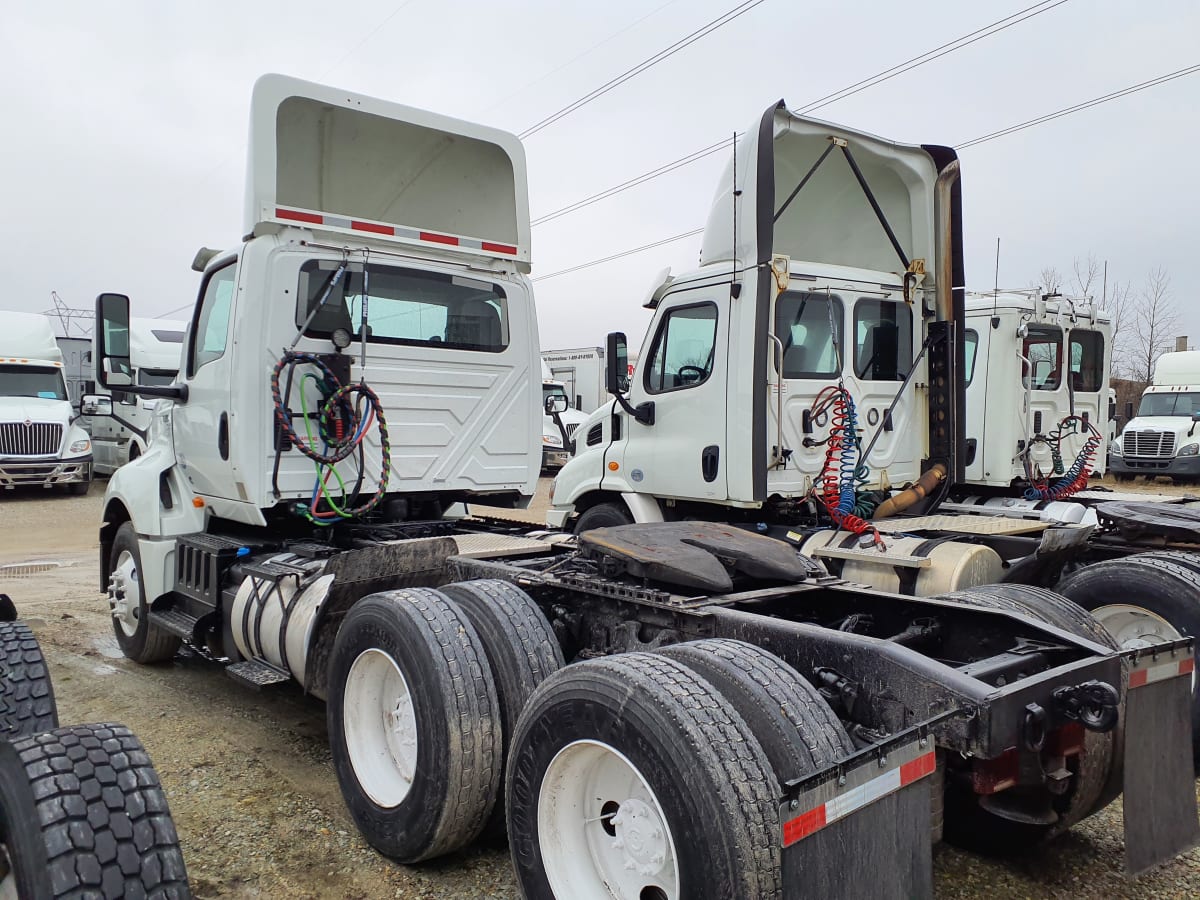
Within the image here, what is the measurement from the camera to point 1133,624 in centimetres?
460

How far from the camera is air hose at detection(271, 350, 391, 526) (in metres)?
5.00

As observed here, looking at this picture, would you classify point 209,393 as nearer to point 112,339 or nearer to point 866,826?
point 112,339

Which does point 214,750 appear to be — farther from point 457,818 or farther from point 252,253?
point 252,253

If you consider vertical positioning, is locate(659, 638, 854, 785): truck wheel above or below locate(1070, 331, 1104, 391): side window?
below

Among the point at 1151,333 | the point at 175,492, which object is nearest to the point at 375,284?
the point at 175,492

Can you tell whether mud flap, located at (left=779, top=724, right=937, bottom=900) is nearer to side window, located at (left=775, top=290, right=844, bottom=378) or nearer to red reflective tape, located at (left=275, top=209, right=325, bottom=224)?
side window, located at (left=775, top=290, right=844, bottom=378)

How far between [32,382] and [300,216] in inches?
591

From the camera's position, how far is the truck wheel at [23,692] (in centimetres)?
286

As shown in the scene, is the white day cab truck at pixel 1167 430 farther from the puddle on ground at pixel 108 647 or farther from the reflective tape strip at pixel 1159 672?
the puddle on ground at pixel 108 647

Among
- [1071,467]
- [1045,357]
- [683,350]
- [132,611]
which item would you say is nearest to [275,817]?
[132,611]

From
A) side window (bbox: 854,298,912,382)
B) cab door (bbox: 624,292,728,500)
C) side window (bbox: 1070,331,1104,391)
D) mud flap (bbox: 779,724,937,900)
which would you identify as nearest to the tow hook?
mud flap (bbox: 779,724,937,900)

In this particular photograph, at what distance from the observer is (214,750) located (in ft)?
15.1

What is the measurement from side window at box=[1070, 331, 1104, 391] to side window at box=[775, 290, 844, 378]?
136 inches

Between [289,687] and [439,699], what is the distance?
302cm
